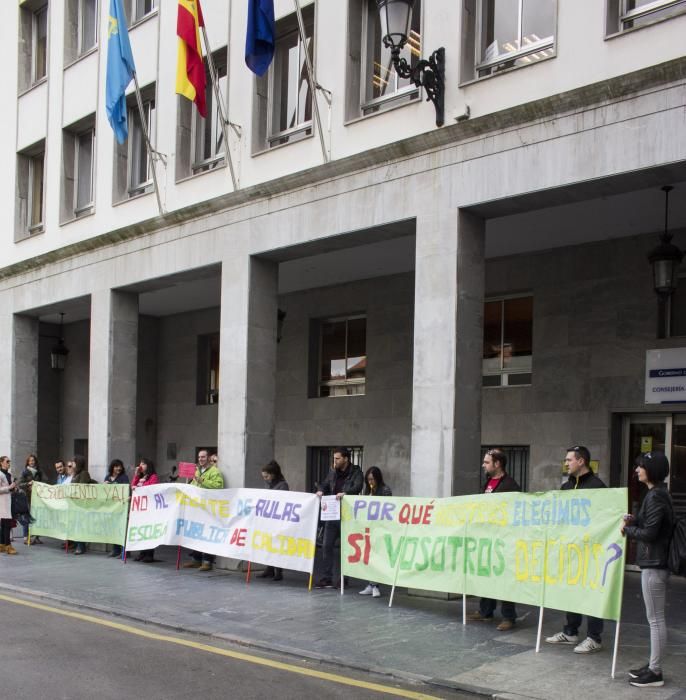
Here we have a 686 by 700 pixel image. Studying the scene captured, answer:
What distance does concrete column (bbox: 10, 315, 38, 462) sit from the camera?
21578 mm

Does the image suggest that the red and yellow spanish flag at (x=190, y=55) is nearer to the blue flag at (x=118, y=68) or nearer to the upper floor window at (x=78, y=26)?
the blue flag at (x=118, y=68)

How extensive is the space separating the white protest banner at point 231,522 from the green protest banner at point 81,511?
1.48 ft

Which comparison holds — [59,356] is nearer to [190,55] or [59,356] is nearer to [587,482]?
[190,55]

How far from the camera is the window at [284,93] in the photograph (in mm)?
15117

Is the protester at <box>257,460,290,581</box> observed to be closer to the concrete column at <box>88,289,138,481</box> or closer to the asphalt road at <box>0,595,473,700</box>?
the asphalt road at <box>0,595,473,700</box>

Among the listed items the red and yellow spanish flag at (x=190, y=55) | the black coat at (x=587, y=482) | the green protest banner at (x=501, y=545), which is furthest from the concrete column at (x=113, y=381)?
the black coat at (x=587, y=482)

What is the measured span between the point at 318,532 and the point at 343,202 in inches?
186

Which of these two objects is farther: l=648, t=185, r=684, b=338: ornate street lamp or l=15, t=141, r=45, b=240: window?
l=15, t=141, r=45, b=240: window

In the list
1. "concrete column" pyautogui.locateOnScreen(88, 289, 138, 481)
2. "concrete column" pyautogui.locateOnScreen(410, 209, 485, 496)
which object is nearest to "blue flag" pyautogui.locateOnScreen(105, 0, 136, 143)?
"concrete column" pyautogui.locateOnScreen(88, 289, 138, 481)

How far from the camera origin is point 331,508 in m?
11.7

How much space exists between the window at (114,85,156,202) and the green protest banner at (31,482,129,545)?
600cm

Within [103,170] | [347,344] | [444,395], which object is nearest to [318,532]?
[444,395]

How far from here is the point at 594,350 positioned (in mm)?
14492

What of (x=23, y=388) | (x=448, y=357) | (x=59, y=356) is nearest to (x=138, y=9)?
(x=23, y=388)
